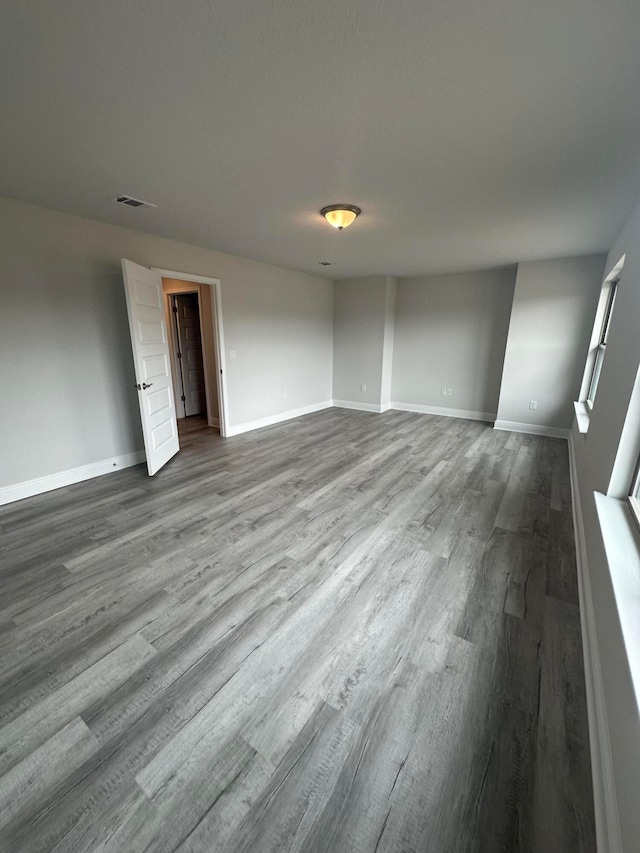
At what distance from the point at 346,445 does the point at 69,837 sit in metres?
3.89

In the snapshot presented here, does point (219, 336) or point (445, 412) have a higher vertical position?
point (219, 336)

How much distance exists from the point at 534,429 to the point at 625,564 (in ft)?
13.8

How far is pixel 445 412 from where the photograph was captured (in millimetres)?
6242

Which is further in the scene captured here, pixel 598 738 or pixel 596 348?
pixel 596 348

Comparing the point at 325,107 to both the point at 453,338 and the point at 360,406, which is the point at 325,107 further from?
the point at 360,406

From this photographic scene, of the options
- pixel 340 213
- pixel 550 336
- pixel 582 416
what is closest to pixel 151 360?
pixel 340 213

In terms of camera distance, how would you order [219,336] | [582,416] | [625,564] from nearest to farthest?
[625,564] < [582,416] < [219,336]

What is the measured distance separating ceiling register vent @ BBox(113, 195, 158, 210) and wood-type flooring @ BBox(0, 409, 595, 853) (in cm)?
247

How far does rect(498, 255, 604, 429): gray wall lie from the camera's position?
177 inches

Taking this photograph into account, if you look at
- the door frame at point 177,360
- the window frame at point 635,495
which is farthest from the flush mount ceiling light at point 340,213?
the door frame at point 177,360

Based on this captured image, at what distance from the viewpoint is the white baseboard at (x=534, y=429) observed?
4.90 meters

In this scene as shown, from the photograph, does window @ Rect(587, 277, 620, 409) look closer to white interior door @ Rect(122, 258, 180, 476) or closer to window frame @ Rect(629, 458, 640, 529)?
window frame @ Rect(629, 458, 640, 529)

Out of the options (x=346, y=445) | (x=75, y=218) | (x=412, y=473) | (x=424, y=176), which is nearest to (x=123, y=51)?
(x=424, y=176)

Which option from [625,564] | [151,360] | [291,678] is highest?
[151,360]
